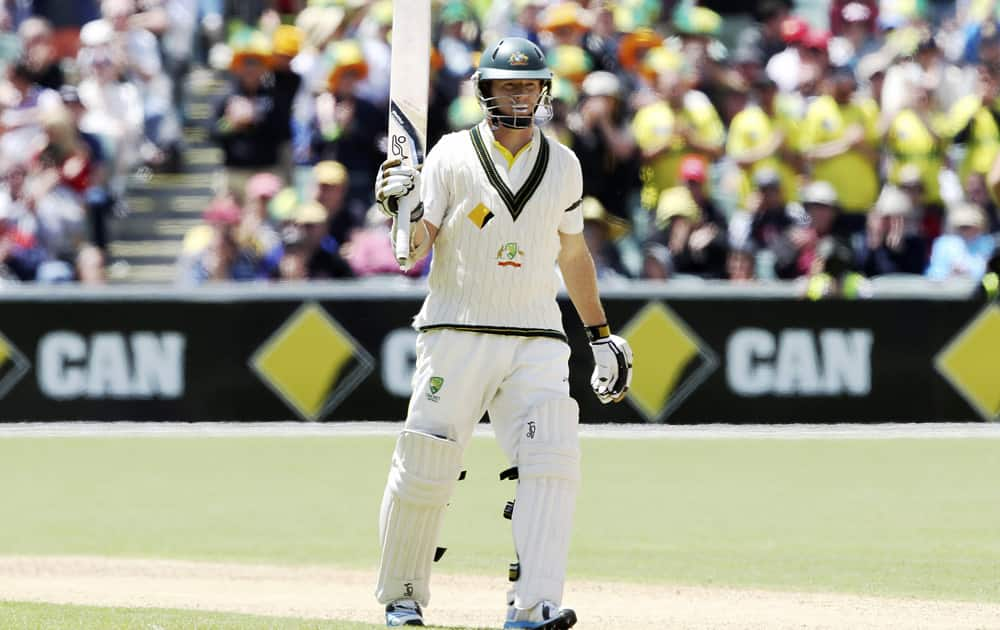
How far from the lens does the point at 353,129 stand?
54.8 feet

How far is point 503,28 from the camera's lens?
17.2 m

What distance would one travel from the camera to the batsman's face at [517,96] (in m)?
7.41

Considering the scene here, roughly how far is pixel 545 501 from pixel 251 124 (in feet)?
34.9

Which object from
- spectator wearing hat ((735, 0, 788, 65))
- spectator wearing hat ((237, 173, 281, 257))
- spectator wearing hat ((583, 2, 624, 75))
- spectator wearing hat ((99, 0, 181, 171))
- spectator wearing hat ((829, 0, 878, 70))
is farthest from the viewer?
spectator wearing hat ((99, 0, 181, 171))

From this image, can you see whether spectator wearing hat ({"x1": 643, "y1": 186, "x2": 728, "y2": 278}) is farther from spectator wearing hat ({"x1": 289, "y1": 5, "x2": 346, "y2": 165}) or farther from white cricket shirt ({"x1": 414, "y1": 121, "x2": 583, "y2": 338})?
white cricket shirt ({"x1": 414, "y1": 121, "x2": 583, "y2": 338})

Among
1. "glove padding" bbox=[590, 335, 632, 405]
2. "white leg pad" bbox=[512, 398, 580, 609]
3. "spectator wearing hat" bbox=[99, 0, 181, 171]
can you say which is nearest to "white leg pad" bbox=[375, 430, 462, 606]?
"white leg pad" bbox=[512, 398, 580, 609]

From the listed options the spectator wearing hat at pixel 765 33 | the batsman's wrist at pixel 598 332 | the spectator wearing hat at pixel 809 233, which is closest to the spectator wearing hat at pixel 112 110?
the spectator wearing hat at pixel 765 33

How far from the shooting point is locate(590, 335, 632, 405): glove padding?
7.74 metres

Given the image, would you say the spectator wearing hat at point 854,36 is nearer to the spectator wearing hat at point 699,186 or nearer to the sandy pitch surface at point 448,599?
the spectator wearing hat at point 699,186

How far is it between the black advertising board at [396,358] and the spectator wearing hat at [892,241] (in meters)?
0.48

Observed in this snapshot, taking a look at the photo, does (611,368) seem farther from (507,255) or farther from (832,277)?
(832,277)

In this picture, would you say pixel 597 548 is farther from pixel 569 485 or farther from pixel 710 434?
pixel 710 434

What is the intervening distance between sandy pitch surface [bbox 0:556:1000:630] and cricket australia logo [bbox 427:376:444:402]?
962 millimetres

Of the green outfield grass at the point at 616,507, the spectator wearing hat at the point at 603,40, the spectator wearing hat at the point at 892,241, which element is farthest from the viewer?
the spectator wearing hat at the point at 603,40
